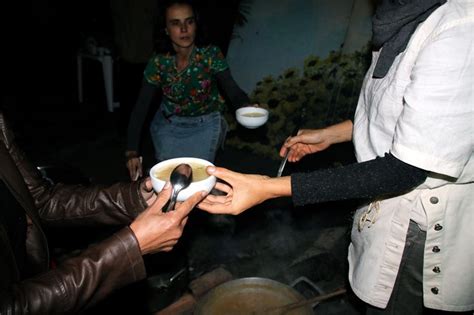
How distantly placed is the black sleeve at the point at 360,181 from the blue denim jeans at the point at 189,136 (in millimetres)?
2464

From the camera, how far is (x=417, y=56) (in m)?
1.50

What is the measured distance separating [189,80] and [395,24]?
2.72m

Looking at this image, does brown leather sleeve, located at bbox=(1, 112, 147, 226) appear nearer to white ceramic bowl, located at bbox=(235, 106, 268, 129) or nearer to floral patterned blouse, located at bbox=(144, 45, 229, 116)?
white ceramic bowl, located at bbox=(235, 106, 268, 129)

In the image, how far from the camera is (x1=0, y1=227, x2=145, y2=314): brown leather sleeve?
1517mm

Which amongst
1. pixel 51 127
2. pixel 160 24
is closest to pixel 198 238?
pixel 160 24

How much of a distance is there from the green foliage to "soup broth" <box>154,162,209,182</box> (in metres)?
3.90

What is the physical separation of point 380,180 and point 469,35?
676 mm

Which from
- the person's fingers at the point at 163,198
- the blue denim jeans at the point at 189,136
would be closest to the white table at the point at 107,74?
the blue denim jeans at the point at 189,136

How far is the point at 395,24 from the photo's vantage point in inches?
62.7

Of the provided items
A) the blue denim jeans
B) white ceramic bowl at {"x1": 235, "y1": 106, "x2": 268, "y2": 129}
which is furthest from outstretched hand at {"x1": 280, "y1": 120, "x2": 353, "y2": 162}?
Result: the blue denim jeans

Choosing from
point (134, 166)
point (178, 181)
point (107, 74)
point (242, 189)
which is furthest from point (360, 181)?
point (107, 74)

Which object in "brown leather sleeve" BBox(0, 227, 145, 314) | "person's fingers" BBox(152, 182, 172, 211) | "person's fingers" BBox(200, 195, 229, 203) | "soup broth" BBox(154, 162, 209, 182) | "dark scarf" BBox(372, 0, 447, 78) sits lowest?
"brown leather sleeve" BBox(0, 227, 145, 314)

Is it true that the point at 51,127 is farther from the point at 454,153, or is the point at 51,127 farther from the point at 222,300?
the point at 454,153

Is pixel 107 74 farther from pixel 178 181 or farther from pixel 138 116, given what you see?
pixel 178 181
